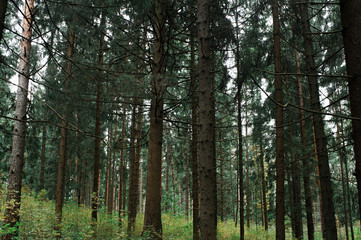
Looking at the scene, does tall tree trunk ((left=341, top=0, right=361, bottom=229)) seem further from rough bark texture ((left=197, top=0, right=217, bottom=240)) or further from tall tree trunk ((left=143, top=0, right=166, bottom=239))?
tall tree trunk ((left=143, top=0, right=166, bottom=239))

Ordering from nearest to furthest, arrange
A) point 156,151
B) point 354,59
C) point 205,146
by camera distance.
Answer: point 354,59
point 205,146
point 156,151

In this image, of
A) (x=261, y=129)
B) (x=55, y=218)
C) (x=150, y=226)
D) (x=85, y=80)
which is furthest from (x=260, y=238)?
(x=85, y=80)

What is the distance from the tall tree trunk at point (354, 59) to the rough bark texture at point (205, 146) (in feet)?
10.2

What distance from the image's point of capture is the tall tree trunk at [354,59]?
2.37 meters

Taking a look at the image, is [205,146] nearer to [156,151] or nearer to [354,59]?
[354,59]

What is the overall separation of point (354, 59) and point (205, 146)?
139 inches

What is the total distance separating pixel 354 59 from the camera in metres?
2.45

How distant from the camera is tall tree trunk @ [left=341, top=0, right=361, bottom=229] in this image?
7.78ft

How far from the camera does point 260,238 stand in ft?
52.0

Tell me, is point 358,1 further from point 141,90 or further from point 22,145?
point 22,145

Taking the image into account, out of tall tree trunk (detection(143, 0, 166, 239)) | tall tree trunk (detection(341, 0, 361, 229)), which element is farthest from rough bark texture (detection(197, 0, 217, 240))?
tall tree trunk (detection(341, 0, 361, 229))

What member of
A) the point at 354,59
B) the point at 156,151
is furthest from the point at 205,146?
the point at 156,151

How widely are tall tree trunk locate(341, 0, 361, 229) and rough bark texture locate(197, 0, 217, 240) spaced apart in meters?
3.11

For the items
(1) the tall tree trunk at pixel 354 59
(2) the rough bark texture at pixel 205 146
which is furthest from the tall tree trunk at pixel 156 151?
(1) the tall tree trunk at pixel 354 59
